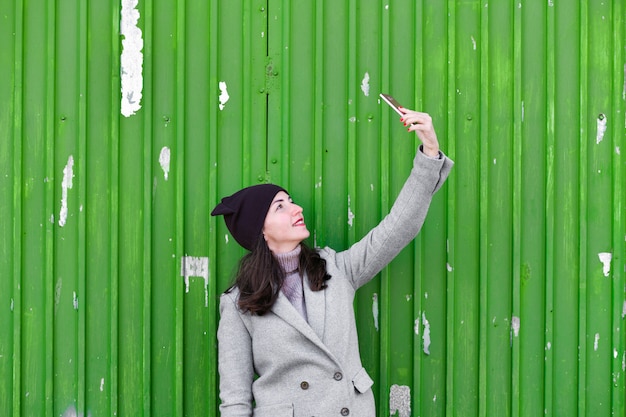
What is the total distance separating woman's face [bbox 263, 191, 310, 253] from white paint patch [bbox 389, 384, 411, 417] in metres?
0.80

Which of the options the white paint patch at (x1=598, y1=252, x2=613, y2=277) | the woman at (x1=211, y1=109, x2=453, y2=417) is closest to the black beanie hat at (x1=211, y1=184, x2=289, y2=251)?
the woman at (x1=211, y1=109, x2=453, y2=417)

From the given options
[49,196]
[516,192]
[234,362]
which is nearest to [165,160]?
[49,196]

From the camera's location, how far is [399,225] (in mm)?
2598

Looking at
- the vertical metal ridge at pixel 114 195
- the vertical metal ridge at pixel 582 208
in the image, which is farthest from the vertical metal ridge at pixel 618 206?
the vertical metal ridge at pixel 114 195

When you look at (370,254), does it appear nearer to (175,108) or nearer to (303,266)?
(303,266)

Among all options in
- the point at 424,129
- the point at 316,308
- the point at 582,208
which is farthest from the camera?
the point at 582,208

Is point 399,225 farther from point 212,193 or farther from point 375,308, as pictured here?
point 212,193

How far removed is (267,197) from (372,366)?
87cm

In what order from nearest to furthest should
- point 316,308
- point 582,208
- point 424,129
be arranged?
point 424,129 → point 316,308 → point 582,208

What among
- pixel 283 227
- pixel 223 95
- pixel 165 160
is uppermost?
pixel 223 95

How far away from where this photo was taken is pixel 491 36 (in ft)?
9.93

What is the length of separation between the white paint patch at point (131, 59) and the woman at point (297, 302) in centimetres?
68

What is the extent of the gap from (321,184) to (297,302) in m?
0.58

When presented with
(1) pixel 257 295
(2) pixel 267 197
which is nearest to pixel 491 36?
(2) pixel 267 197
